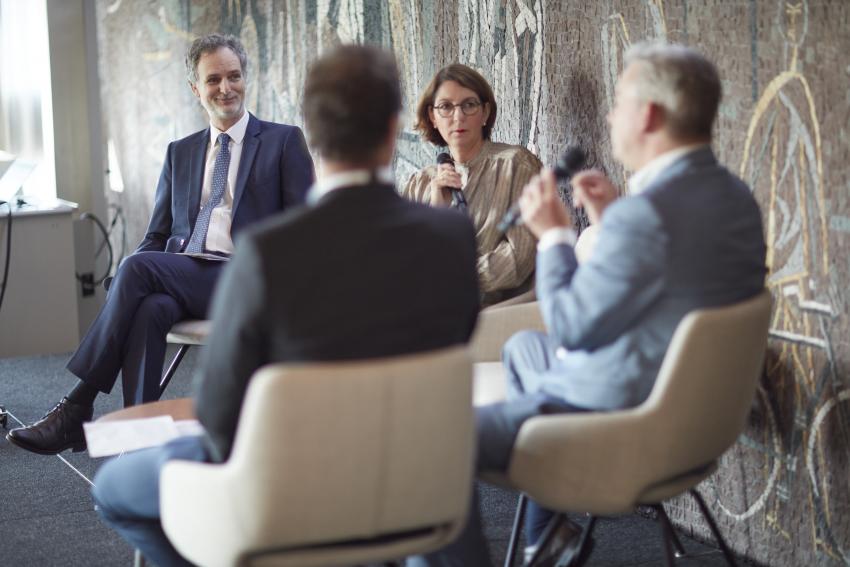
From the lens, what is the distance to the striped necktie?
4020 millimetres

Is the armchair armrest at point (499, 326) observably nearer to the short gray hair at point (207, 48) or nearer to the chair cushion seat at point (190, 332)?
the chair cushion seat at point (190, 332)

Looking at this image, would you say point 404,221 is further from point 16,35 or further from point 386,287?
point 16,35

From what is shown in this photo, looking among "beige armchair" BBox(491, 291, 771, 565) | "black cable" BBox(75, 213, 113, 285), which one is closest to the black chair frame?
"beige armchair" BBox(491, 291, 771, 565)

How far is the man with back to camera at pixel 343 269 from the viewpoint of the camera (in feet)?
6.26

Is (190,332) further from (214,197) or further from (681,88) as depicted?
(681,88)

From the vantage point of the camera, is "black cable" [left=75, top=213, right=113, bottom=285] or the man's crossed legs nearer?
the man's crossed legs

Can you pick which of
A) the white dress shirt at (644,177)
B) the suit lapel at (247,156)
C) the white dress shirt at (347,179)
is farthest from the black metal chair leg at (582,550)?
the suit lapel at (247,156)

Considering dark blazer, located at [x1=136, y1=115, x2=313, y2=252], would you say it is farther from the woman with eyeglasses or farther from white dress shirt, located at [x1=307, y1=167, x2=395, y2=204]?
white dress shirt, located at [x1=307, y1=167, x2=395, y2=204]

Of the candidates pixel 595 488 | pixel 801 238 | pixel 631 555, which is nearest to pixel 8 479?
pixel 631 555

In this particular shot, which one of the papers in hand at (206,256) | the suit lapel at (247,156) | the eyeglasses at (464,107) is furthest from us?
the suit lapel at (247,156)

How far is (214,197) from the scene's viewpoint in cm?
406

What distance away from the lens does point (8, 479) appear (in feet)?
12.9

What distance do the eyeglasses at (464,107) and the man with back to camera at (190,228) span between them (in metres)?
0.63

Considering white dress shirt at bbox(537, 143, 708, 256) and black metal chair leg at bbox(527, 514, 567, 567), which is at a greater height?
white dress shirt at bbox(537, 143, 708, 256)
